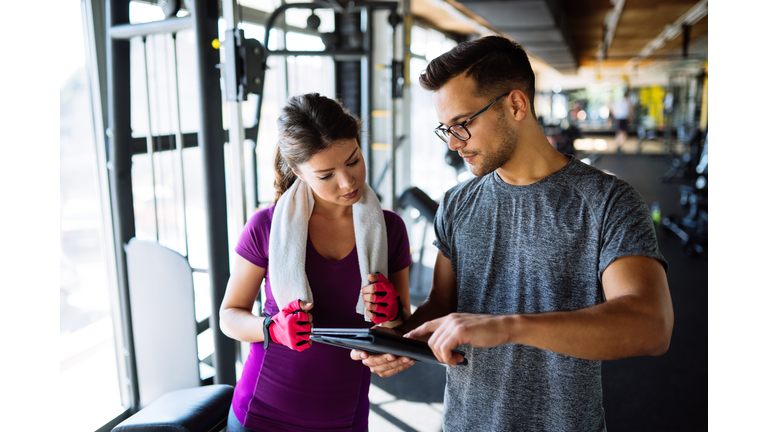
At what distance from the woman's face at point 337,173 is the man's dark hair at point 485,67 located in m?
0.31

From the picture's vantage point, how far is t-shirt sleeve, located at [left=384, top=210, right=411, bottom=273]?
1557 millimetres

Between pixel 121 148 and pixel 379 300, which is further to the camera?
pixel 121 148

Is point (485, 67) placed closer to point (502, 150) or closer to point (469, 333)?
point (502, 150)

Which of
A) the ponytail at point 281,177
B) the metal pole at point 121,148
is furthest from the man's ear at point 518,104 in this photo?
the metal pole at point 121,148

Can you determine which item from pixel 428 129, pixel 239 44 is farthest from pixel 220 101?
pixel 428 129

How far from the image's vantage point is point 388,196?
13.1 feet

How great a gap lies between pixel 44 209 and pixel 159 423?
A: 0.74m

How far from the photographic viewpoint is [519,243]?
1.19 metres

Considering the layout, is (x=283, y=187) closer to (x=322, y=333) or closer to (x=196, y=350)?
(x=322, y=333)

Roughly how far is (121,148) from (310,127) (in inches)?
54.3

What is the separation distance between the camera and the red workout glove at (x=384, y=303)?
1.35 meters

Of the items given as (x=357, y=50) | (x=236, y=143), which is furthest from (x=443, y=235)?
(x=357, y=50)

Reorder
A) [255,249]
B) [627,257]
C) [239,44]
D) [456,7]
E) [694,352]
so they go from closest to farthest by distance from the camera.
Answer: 1. [627,257]
2. [255,249]
3. [239,44]
4. [694,352]
5. [456,7]

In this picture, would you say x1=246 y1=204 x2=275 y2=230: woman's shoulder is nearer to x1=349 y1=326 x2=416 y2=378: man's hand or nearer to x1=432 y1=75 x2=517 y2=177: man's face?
x1=349 y1=326 x2=416 y2=378: man's hand
